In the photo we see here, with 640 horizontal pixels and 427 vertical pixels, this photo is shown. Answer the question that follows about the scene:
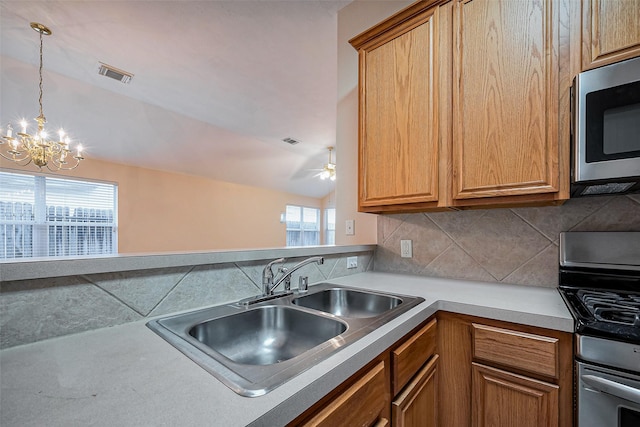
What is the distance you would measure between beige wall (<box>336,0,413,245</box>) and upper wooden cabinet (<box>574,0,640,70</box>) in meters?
1.24

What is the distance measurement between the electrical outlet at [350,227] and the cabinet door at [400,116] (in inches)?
16.4

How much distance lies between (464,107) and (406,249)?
902 millimetres

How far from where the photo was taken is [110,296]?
846 millimetres

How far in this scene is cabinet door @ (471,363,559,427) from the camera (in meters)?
0.96

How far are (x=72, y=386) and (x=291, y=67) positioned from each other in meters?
2.95

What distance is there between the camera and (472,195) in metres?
1.33

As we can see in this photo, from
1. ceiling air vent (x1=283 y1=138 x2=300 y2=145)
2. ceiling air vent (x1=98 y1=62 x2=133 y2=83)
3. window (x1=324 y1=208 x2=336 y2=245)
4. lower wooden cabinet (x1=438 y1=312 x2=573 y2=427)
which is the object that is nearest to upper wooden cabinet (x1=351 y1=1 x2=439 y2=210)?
lower wooden cabinet (x1=438 y1=312 x2=573 y2=427)

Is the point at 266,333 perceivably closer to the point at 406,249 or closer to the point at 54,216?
the point at 406,249

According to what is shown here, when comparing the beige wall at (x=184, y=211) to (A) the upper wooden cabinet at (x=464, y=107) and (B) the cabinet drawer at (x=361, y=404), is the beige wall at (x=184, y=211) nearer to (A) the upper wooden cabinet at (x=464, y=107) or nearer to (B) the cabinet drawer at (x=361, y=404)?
(A) the upper wooden cabinet at (x=464, y=107)

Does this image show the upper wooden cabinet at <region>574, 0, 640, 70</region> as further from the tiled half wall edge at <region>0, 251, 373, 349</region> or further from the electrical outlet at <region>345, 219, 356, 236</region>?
the tiled half wall edge at <region>0, 251, 373, 349</region>

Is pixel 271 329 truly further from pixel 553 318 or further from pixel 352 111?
pixel 352 111

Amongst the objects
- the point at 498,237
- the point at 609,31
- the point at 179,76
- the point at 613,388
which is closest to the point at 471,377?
the point at 613,388

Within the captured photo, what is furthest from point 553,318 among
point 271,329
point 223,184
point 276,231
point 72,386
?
point 276,231

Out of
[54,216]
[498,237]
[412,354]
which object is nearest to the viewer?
[412,354]
